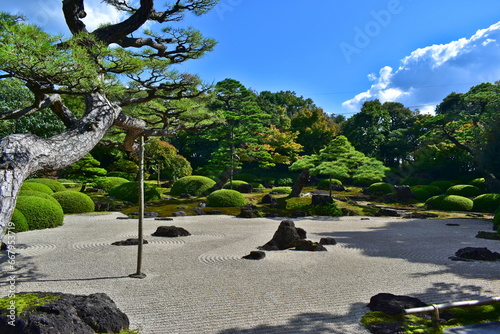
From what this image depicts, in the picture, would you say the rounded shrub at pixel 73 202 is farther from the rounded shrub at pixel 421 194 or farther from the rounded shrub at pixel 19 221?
the rounded shrub at pixel 421 194

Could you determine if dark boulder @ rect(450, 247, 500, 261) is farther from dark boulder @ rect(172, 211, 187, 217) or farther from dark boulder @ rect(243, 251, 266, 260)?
dark boulder @ rect(172, 211, 187, 217)

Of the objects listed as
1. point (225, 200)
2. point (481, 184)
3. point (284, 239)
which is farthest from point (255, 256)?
point (481, 184)

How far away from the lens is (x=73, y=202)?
1555 centimetres

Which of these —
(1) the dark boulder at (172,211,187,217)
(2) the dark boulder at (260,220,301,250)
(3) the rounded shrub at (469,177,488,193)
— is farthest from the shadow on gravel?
(3) the rounded shrub at (469,177,488,193)

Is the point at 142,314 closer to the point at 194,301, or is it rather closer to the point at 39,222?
the point at 194,301

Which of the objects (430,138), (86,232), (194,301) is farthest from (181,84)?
(430,138)

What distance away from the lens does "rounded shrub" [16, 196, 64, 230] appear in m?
10.6

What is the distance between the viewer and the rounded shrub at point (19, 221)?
32.5 ft

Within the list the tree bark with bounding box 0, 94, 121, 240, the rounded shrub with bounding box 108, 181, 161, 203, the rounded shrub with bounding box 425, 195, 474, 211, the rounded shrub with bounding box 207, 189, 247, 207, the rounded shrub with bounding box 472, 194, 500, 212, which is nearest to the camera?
the tree bark with bounding box 0, 94, 121, 240

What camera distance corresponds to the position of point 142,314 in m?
4.16

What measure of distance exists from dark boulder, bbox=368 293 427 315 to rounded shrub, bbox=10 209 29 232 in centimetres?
975

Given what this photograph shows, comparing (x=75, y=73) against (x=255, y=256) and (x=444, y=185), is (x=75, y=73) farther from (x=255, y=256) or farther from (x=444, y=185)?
(x=444, y=185)

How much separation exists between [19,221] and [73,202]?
569 cm

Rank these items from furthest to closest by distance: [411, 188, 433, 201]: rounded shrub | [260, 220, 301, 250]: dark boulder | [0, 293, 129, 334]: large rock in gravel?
1. [411, 188, 433, 201]: rounded shrub
2. [260, 220, 301, 250]: dark boulder
3. [0, 293, 129, 334]: large rock in gravel
